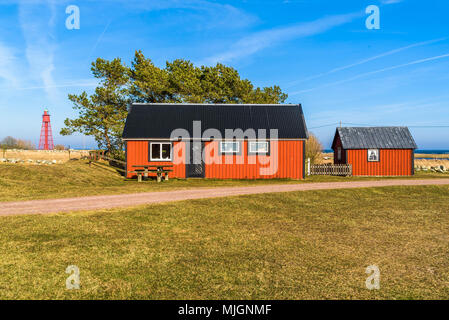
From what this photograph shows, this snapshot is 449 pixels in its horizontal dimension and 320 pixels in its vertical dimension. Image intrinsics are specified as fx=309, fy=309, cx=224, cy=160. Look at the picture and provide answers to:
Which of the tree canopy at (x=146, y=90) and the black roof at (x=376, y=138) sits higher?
the tree canopy at (x=146, y=90)

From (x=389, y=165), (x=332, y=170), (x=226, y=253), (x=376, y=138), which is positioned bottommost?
(x=226, y=253)

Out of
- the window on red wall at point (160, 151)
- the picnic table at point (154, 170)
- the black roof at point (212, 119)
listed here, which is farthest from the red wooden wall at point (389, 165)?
the picnic table at point (154, 170)

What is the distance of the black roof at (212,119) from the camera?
928 inches

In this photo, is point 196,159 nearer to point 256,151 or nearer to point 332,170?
point 256,151

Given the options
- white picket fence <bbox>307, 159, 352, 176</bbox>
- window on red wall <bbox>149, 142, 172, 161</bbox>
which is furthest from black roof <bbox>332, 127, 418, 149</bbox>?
window on red wall <bbox>149, 142, 172, 161</bbox>

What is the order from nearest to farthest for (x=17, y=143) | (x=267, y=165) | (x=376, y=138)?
(x=267, y=165) → (x=376, y=138) → (x=17, y=143)

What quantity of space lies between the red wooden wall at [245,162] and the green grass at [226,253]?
40.0 ft

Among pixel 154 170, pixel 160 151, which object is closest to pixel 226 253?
pixel 154 170

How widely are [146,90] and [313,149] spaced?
19249 mm

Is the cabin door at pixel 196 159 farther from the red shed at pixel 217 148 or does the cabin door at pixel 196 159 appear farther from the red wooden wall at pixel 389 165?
the red wooden wall at pixel 389 165

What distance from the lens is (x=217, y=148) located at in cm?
2320

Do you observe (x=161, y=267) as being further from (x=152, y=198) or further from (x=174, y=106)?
(x=174, y=106)

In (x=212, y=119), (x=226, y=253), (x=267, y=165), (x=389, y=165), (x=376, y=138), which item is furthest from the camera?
(x=376, y=138)
